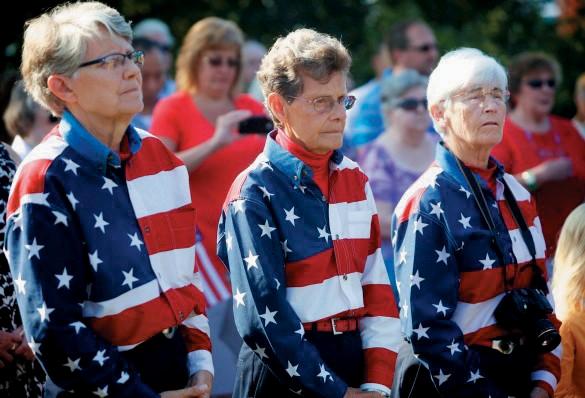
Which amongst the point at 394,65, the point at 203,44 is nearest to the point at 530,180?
the point at 394,65

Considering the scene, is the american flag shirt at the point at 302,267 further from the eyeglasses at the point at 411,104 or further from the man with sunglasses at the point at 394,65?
the man with sunglasses at the point at 394,65

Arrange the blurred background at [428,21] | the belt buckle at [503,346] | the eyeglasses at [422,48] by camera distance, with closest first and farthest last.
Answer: the belt buckle at [503,346], the eyeglasses at [422,48], the blurred background at [428,21]

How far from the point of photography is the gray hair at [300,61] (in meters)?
4.00

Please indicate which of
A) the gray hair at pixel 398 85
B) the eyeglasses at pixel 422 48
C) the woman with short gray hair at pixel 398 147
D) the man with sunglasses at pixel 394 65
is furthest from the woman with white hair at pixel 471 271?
the eyeglasses at pixel 422 48

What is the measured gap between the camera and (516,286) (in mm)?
4316

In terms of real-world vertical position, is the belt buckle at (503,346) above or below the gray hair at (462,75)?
below

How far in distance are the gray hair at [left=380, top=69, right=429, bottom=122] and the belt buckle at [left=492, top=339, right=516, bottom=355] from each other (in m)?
3.14

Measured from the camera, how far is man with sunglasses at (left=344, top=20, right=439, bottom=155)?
7.74m

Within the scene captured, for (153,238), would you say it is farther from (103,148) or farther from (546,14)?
(546,14)

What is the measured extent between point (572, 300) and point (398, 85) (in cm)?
281

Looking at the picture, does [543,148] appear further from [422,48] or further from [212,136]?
[212,136]

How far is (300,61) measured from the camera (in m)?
4.00

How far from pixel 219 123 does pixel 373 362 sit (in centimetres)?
283

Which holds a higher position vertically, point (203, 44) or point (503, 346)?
point (203, 44)
